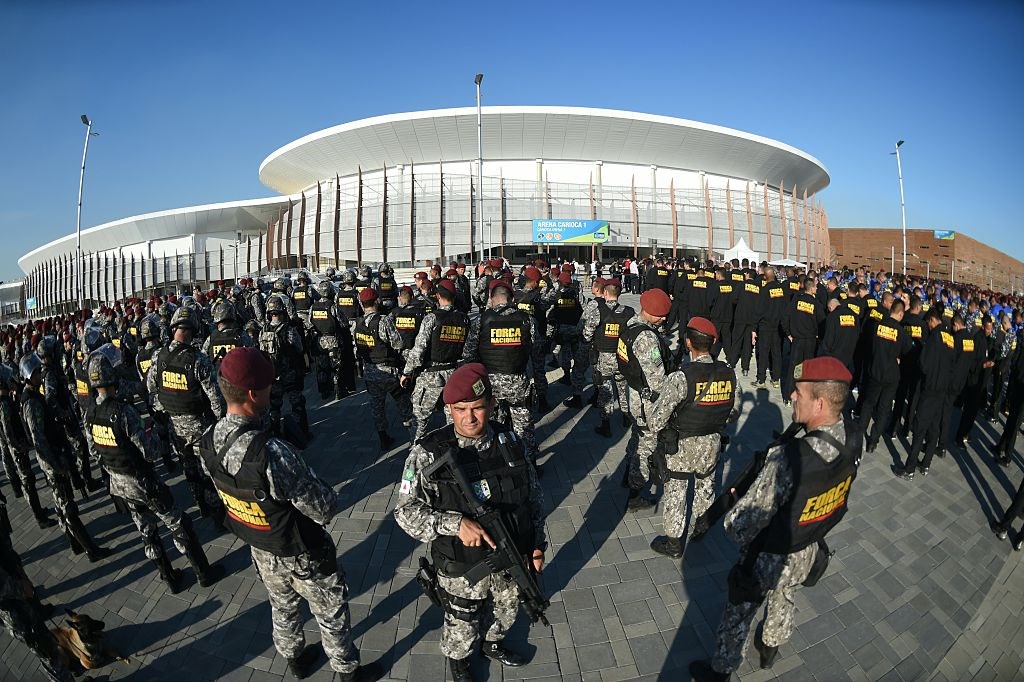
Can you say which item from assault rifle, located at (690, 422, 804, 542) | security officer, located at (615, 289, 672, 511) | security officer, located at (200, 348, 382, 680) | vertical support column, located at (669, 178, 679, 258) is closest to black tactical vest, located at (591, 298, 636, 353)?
security officer, located at (615, 289, 672, 511)

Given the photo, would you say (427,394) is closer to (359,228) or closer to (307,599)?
(307,599)

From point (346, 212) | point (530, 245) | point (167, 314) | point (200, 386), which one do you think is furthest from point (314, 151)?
point (200, 386)

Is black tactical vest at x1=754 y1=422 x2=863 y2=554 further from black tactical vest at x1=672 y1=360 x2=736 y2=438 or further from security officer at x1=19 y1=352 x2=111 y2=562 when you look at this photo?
security officer at x1=19 y1=352 x2=111 y2=562

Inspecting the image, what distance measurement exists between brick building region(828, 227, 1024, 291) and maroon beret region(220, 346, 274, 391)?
55.7 m

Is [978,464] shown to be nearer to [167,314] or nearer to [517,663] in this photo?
[517,663]

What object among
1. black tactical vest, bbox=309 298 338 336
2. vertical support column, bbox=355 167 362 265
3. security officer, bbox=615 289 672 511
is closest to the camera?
security officer, bbox=615 289 672 511

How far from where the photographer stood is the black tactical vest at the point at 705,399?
347cm

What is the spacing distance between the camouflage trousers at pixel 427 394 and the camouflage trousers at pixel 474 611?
2.56 m

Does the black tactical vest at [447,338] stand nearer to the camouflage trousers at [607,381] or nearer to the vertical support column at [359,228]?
the camouflage trousers at [607,381]

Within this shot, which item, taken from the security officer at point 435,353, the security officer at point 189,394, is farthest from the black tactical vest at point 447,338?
the security officer at point 189,394

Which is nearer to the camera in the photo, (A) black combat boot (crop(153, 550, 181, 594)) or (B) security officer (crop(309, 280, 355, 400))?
(A) black combat boot (crop(153, 550, 181, 594))

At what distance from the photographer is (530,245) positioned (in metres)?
33.8

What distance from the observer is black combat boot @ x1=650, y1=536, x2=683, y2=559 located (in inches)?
147

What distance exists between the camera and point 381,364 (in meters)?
6.14
